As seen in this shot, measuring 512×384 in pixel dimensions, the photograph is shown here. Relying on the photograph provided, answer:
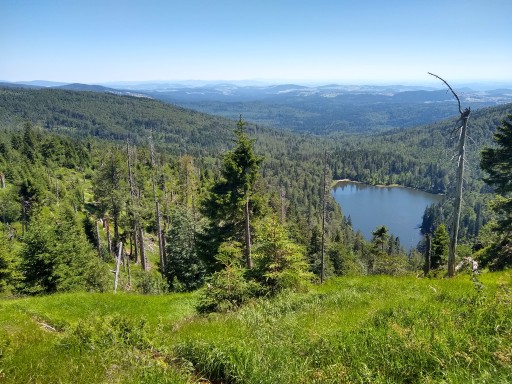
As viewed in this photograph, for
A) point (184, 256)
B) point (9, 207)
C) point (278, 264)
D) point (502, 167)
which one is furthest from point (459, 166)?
point (9, 207)

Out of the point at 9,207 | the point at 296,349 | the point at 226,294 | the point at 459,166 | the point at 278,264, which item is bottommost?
the point at 9,207

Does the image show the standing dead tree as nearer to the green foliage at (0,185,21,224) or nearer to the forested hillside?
the forested hillside

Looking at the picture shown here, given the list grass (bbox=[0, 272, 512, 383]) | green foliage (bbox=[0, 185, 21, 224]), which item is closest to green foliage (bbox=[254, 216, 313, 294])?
grass (bbox=[0, 272, 512, 383])

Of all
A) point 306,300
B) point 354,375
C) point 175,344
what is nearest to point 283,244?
point 306,300

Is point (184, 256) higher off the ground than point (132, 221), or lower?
lower

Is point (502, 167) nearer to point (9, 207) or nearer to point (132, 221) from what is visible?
point (132, 221)

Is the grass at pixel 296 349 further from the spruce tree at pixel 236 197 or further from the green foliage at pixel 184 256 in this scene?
the green foliage at pixel 184 256

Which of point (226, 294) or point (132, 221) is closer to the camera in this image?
point (226, 294)

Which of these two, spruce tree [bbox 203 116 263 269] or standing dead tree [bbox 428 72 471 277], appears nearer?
standing dead tree [bbox 428 72 471 277]

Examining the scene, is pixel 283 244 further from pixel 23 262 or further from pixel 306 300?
pixel 23 262

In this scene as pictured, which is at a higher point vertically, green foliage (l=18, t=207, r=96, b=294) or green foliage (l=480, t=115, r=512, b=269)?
green foliage (l=480, t=115, r=512, b=269)

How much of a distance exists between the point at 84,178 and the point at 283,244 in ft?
356

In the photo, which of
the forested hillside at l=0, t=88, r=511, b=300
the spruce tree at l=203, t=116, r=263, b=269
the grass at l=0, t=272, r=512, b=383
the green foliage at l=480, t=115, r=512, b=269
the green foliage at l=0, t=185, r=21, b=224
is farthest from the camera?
the green foliage at l=0, t=185, r=21, b=224

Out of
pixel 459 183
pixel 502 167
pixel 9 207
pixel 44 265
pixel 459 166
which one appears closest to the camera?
pixel 459 166
